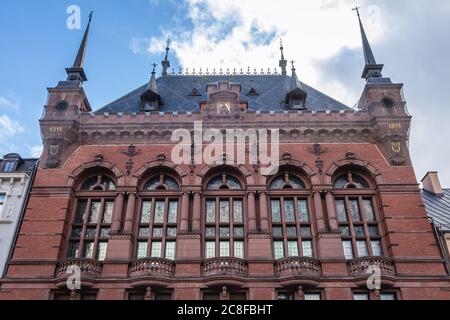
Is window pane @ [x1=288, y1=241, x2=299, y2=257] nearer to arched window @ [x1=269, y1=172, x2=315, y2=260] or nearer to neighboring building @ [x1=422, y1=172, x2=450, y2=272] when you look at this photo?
arched window @ [x1=269, y1=172, x2=315, y2=260]

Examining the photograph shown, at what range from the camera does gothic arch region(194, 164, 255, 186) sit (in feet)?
78.2

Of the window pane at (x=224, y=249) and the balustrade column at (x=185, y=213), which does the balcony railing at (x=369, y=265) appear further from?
the balustrade column at (x=185, y=213)

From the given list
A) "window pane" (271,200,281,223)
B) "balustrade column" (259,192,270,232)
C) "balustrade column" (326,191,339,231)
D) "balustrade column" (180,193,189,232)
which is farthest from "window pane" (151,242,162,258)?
"balustrade column" (326,191,339,231)

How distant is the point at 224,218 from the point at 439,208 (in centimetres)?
1549

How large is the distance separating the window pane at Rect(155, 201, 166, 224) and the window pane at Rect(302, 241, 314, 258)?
7607 mm

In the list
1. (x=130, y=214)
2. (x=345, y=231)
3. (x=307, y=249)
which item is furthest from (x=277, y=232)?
(x=130, y=214)

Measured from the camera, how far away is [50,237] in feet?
72.0

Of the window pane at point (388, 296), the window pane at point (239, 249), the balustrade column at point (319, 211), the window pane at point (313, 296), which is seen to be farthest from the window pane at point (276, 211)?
the window pane at point (388, 296)

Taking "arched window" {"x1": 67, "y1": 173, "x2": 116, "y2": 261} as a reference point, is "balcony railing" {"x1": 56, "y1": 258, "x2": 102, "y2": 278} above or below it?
below

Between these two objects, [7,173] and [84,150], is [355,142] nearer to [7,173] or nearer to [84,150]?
[84,150]

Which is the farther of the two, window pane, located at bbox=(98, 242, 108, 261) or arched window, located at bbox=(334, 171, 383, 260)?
arched window, located at bbox=(334, 171, 383, 260)

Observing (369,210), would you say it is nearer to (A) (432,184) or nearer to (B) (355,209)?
(B) (355,209)

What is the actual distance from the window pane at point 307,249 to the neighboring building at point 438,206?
697 centimetres

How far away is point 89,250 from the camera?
22.4 m
